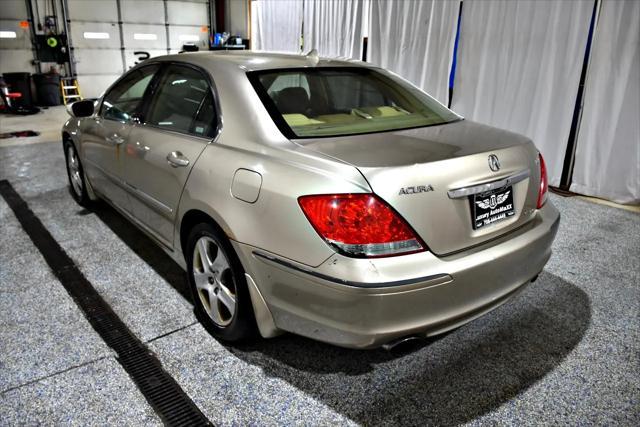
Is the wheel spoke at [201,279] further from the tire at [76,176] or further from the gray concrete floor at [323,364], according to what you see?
the tire at [76,176]

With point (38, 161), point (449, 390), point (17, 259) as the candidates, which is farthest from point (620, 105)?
point (38, 161)

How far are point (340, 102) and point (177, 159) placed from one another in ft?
3.09

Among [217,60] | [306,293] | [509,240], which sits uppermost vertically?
[217,60]

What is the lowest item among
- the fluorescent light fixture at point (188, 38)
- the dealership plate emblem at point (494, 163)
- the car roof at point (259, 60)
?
the dealership plate emblem at point (494, 163)

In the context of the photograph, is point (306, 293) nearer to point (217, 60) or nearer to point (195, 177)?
point (195, 177)

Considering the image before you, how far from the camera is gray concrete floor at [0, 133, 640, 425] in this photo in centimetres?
181

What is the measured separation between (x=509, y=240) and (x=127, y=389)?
5.39ft

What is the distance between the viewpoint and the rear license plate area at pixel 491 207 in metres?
1.74

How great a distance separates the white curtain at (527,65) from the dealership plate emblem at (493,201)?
370 cm

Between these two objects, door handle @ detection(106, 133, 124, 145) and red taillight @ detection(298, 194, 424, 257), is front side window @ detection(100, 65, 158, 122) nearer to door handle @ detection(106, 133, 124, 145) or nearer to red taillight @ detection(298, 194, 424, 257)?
door handle @ detection(106, 133, 124, 145)

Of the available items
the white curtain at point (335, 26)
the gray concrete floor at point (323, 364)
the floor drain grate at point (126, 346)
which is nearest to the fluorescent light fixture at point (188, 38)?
the white curtain at point (335, 26)

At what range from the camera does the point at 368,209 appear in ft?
5.11

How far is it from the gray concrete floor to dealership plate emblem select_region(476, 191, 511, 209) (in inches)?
26.5

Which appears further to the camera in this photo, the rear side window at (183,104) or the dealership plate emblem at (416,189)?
the rear side window at (183,104)
